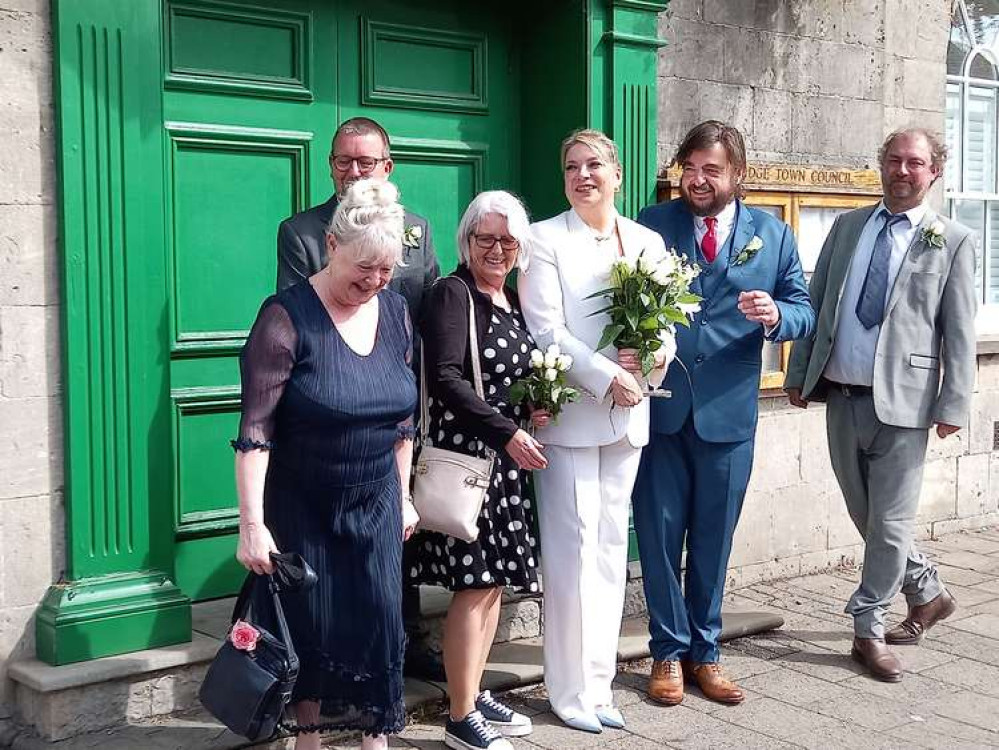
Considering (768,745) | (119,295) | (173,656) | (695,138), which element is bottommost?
(768,745)

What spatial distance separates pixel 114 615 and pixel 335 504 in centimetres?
105

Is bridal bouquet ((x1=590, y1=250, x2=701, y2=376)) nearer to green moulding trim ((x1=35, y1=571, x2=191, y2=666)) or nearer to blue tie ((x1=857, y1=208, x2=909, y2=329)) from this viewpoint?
blue tie ((x1=857, y1=208, x2=909, y2=329))

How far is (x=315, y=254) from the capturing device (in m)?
4.28

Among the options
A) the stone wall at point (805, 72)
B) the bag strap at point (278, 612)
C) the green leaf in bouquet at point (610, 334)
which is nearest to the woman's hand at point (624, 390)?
the green leaf in bouquet at point (610, 334)

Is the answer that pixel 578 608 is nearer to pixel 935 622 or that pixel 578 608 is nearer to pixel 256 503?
pixel 256 503

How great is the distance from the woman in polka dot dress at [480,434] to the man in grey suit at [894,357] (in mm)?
1672

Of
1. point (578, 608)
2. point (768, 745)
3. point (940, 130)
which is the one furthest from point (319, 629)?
point (940, 130)

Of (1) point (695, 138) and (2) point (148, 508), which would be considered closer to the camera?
(2) point (148, 508)

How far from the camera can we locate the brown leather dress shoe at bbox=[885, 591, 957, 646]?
5660 mm

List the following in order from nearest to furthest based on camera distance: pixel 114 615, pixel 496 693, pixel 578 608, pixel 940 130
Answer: pixel 114 615 < pixel 578 608 < pixel 496 693 < pixel 940 130

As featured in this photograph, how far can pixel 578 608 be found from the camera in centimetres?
457

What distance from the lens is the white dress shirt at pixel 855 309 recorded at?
5363mm

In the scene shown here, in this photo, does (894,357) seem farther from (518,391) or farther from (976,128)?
(976,128)

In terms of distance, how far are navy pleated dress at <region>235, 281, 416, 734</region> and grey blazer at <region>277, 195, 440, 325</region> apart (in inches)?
21.1
